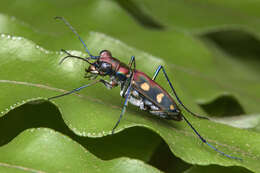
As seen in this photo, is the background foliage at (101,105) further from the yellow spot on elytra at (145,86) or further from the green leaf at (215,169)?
the yellow spot on elytra at (145,86)

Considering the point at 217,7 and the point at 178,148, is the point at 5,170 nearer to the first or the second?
the point at 178,148

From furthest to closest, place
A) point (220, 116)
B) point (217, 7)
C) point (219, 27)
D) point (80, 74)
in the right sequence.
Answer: point (217, 7) → point (219, 27) → point (220, 116) → point (80, 74)

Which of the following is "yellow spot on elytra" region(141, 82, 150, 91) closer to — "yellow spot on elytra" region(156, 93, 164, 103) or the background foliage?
"yellow spot on elytra" region(156, 93, 164, 103)

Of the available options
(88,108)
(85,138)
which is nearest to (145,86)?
(88,108)

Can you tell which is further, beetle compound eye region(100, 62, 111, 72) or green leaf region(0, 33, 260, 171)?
beetle compound eye region(100, 62, 111, 72)

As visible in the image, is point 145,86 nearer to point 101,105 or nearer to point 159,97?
point 159,97

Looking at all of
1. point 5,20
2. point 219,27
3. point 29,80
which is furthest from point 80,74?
point 219,27

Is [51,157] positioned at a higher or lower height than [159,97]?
lower

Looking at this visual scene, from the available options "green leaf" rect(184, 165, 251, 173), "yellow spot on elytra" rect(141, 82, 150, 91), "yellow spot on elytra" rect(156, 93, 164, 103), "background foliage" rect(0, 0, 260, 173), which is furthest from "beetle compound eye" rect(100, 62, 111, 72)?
"green leaf" rect(184, 165, 251, 173)
